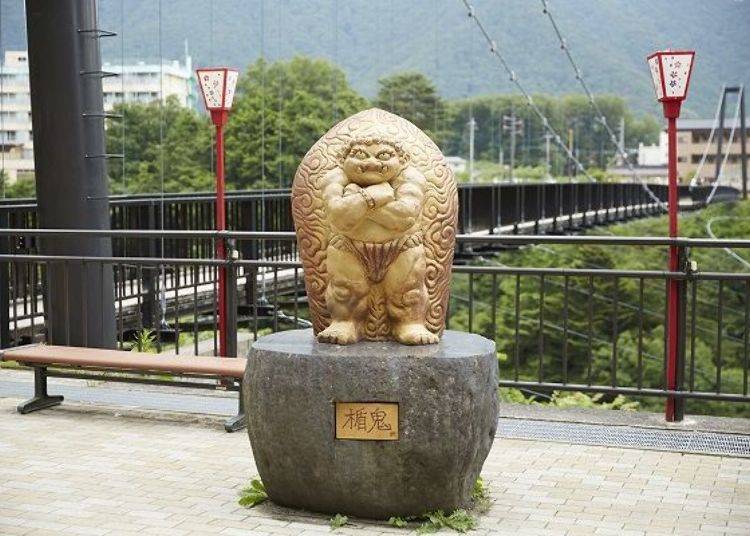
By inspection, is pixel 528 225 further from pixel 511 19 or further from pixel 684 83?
pixel 684 83

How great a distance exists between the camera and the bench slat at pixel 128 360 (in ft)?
22.4

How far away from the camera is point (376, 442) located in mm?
4855

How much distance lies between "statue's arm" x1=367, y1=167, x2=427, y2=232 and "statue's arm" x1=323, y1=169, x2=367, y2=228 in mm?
66

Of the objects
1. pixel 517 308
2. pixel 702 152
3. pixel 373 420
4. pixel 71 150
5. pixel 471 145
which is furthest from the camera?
pixel 702 152

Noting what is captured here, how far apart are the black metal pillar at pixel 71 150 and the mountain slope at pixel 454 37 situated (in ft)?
15.1

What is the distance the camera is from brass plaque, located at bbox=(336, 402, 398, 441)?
4.85 m

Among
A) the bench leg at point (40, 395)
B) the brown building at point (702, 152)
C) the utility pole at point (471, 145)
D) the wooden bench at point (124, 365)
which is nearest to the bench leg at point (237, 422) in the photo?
the wooden bench at point (124, 365)

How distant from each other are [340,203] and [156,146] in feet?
35.8

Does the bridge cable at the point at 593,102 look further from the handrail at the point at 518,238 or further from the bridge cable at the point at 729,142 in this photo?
the handrail at the point at 518,238

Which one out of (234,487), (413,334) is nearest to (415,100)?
(234,487)

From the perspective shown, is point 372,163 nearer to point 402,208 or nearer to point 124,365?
point 402,208

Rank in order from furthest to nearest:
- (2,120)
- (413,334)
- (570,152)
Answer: (570,152) < (2,120) < (413,334)

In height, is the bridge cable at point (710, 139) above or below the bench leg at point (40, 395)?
above

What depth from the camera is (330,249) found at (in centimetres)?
511
